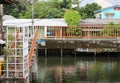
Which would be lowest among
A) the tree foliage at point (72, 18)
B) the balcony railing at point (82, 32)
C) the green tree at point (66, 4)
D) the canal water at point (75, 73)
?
the canal water at point (75, 73)

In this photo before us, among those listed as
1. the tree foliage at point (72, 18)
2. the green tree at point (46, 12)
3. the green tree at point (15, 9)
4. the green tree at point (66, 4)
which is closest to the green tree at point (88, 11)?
the green tree at point (66, 4)

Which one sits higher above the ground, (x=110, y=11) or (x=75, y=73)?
(x=110, y=11)

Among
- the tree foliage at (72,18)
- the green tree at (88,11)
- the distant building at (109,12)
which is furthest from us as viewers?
the distant building at (109,12)

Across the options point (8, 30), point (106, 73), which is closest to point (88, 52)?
point (106, 73)

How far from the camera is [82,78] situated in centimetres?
2227

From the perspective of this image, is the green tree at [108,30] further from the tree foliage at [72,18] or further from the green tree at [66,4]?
the green tree at [66,4]

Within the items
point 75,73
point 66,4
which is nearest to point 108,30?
point 66,4

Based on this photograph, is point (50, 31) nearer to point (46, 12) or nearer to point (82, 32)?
point (82, 32)

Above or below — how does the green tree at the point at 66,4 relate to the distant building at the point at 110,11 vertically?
above

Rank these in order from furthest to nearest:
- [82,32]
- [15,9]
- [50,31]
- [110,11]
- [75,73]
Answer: [15,9]
[110,11]
[50,31]
[82,32]
[75,73]

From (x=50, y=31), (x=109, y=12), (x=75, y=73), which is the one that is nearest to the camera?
(x=75, y=73)

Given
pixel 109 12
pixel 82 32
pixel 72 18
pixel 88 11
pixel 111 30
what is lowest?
pixel 82 32

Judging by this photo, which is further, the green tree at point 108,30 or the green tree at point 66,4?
the green tree at point 66,4

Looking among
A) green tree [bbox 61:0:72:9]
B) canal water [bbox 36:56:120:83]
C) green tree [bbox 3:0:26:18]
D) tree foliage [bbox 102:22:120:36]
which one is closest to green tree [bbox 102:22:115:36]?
tree foliage [bbox 102:22:120:36]
